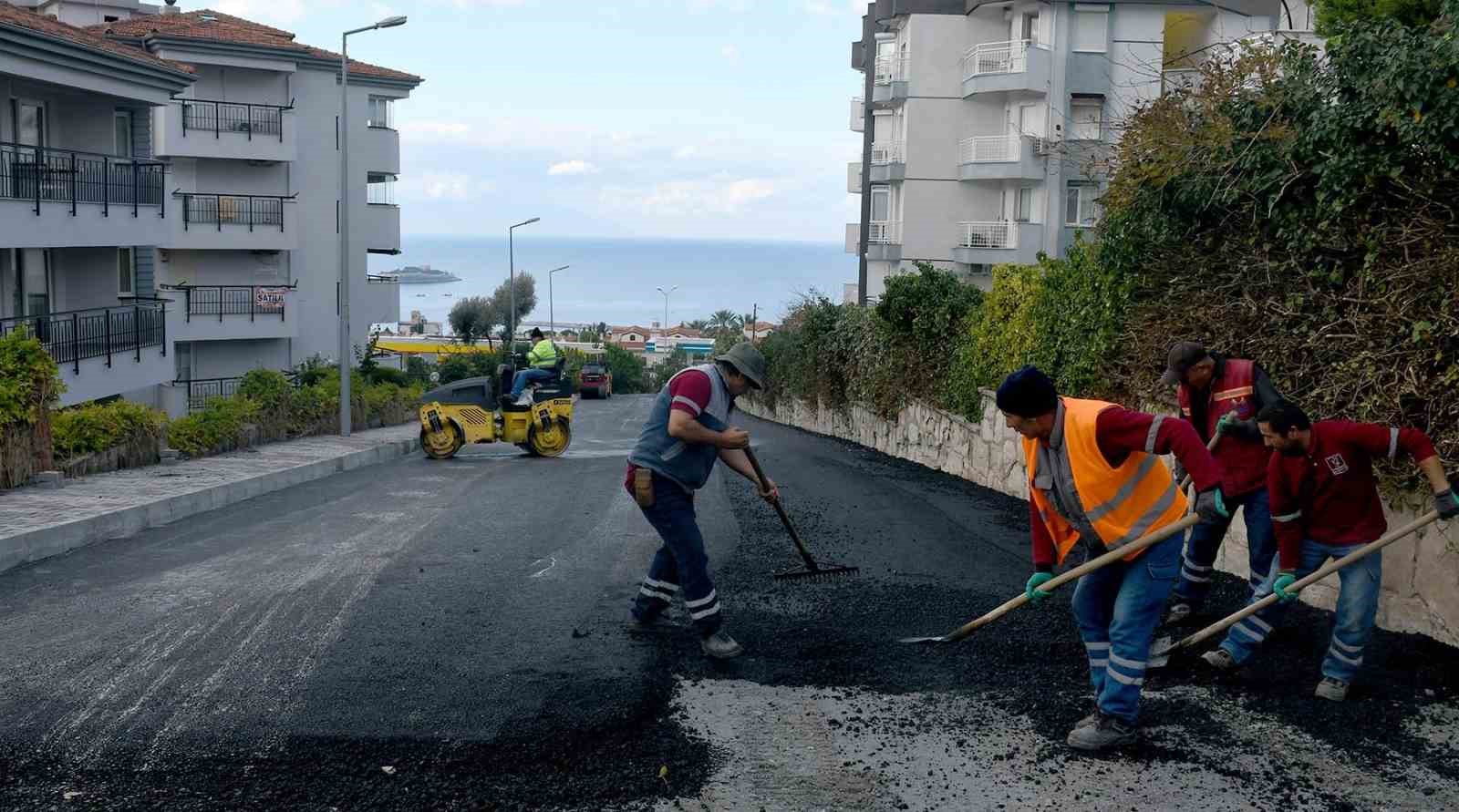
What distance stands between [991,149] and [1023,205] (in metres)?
2.14

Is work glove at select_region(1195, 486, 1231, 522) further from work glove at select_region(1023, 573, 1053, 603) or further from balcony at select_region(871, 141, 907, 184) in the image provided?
balcony at select_region(871, 141, 907, 184)

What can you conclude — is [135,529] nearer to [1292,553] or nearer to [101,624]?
[101,624]

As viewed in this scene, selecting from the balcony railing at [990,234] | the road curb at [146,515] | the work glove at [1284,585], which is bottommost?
the road curb at [146,515]

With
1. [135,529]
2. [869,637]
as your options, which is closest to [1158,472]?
[869,637]

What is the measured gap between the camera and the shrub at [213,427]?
1692cm

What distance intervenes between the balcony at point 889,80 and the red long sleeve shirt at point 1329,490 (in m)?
39.1

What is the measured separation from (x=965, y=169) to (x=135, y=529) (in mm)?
34807

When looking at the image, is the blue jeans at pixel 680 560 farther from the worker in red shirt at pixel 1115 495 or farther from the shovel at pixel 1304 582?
the shovel at pixel 1304 582

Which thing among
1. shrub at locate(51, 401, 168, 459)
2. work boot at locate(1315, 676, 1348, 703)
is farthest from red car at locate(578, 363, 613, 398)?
work boot at locate(1315, 676, 1348, 703)

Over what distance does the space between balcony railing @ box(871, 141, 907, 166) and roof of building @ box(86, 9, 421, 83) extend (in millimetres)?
17356

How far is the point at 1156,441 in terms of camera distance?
17.7 feet

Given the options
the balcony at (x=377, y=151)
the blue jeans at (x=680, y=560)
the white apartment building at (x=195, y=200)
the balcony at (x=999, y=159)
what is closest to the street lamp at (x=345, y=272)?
the white apartment building at (x=195, y=200)

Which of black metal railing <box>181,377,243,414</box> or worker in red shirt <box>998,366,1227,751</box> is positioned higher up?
worker in red shirt <box>998,366,1227,751</box>

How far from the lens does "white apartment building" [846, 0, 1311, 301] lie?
39.0 metres
